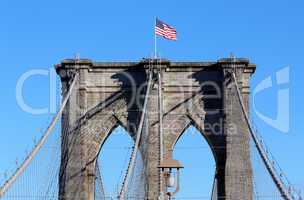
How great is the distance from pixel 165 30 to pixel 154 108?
3.42 m

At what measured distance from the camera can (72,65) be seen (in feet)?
129

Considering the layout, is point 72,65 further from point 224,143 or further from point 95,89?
point 224,143

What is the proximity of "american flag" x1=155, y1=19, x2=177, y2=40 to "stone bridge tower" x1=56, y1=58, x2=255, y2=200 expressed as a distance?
1.19 metres

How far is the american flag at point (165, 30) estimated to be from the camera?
38781 millimetres

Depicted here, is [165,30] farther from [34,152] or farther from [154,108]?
[34,152]

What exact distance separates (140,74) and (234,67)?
4.16 meters

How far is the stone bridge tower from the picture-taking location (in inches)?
1512

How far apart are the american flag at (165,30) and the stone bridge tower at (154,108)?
3.90ft

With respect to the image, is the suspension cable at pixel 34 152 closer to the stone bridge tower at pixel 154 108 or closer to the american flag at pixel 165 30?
the stone bridge tower at pixel 154 108

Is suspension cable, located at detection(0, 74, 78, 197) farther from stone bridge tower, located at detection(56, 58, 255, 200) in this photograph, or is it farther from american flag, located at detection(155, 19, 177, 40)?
american flag, located at detection(155, 19, 177, 40)

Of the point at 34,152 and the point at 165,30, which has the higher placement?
the point at 165,30

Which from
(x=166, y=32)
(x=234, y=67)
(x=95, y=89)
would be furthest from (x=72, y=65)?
(x=234, y=67)

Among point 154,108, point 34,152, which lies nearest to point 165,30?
point 154,108

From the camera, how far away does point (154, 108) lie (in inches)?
1548
